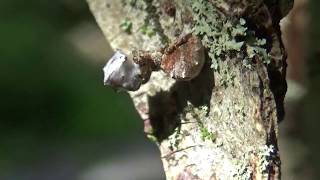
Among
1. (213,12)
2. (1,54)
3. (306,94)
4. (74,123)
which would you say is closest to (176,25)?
(213,12)

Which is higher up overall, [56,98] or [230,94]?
[56,98]

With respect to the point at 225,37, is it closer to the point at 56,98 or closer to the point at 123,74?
the point at 123,74

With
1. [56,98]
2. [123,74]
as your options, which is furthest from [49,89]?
[123,74]

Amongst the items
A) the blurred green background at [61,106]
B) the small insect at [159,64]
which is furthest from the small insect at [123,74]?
the blurred green background at [61,106]

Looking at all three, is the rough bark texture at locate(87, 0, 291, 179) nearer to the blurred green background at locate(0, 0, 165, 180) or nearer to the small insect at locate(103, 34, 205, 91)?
the small insect at locate(103, 34, 205, 91)

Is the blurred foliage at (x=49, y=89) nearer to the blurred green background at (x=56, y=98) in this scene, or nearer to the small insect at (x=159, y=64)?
the blurred green background at (x=56, y=98)

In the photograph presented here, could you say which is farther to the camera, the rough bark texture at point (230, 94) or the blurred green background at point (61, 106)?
the blurred green background at point (61, 106)

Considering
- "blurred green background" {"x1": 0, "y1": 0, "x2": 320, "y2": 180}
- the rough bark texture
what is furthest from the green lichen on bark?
"blurred green background" {"x1": 0, "y1": 0, "x2": 320, "y2": 180}
